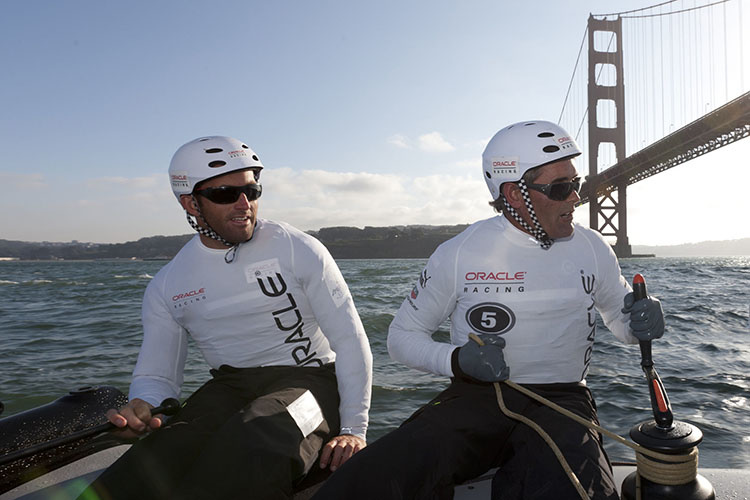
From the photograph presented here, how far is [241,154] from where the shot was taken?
279 cm

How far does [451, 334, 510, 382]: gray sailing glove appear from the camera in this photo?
2.08 metres

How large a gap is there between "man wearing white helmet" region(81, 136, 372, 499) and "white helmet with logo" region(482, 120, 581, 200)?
0.92 meters

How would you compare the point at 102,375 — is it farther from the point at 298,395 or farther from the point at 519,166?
the point at 519,166

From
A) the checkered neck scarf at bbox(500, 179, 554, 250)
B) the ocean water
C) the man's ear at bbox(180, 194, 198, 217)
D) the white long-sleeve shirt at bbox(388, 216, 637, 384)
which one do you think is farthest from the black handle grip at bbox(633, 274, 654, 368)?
the ocean water

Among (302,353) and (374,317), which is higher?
(302,353)

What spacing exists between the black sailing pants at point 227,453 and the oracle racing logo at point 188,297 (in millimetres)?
500

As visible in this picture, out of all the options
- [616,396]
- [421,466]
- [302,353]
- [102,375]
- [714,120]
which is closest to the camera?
[421,466]

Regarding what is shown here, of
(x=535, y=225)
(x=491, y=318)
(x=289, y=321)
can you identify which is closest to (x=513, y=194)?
(x=535, y=225)

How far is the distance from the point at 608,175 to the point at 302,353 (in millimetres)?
49025

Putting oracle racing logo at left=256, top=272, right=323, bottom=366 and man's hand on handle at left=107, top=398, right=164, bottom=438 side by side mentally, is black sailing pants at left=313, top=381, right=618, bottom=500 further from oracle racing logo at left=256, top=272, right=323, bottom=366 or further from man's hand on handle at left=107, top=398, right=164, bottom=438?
man's hand on handle at left=107, top=398, right=164, bottom=438

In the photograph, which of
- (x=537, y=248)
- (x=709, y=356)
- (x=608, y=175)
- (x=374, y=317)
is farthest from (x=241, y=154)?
(x=608, y=175)

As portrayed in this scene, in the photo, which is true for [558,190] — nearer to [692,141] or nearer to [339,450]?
[339,450]

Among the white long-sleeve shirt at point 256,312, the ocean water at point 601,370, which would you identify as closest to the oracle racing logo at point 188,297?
the white long-sleeve shirt at point 256,312

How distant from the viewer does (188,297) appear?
2744mm
